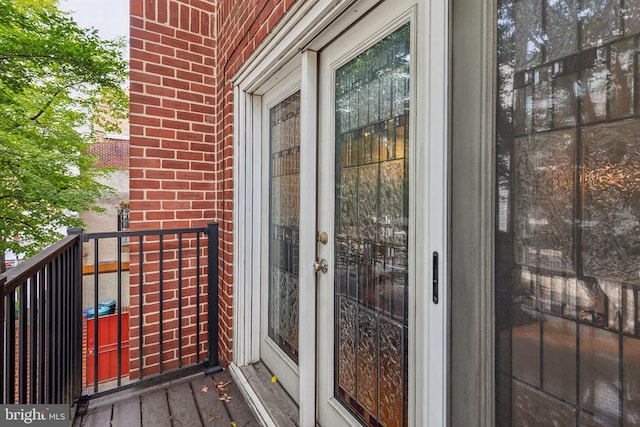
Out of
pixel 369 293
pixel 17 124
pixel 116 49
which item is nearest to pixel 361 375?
pixel 369 293

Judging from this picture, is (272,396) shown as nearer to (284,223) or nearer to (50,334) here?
(284,223)

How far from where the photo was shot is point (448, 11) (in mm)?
847

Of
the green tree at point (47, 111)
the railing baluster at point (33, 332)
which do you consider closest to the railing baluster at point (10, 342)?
the railing baluster at point (33, 332)

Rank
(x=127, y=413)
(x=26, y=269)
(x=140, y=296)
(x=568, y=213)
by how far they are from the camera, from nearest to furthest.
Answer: (x=568, y=213)
(x=26, y=269)
(x=127, y=413)
(x=140, y=296)

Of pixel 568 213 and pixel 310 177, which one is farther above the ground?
pixel 310 177

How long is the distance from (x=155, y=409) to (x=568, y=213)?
2.22m

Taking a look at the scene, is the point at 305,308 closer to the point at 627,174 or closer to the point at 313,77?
the point at 313,77

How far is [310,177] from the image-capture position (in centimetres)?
152

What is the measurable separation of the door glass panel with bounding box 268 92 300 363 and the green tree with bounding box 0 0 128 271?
3886mm

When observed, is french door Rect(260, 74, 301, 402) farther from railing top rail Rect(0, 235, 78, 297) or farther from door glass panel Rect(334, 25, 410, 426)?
railing top rail Rect(0, 235, 78, 297)

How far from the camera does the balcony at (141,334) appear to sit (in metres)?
1.28

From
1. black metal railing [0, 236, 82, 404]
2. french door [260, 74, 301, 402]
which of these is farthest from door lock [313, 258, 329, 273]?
black metal railing [0, 236, 82, 404]

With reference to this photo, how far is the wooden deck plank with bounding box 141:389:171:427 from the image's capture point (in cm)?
171

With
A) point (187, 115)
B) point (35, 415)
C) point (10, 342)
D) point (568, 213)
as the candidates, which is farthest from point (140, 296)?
point (568, 213)
